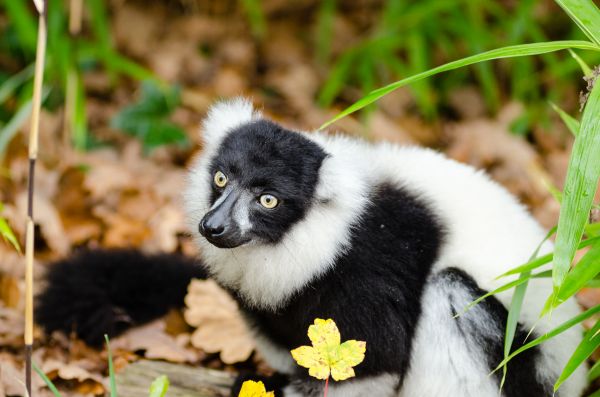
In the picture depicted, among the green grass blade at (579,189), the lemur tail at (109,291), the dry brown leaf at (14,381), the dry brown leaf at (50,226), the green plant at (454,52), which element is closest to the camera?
the green grass blade at (579,189)

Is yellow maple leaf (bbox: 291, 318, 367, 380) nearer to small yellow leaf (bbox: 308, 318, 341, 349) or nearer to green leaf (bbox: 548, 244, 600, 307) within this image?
small yellow leaf (bbox: 308, 318, 341, 349)

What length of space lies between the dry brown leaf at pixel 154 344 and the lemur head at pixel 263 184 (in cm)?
111

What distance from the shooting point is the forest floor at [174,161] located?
170 inches

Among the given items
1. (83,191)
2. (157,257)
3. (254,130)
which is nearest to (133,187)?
(83,191)

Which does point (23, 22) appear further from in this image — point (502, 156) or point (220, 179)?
point (502, 156)

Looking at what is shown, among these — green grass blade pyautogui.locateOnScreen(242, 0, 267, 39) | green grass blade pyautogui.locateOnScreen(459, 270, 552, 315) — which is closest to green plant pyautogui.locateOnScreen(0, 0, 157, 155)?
green grass blade pyautogui.locateOnScreen(242, 0, 267, 39)

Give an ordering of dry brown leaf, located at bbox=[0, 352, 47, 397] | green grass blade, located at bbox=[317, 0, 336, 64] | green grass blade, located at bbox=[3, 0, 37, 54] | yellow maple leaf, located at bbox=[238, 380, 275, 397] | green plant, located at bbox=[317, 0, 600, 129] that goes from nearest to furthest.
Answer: yellow maple leaf, located at bbox=[238, 380, 275, 397] < dry brown leaf, located at bbox=[0, 352, 47, 397] < green grass blade, located at bbox=[3, 0, 37, 54] < green plant, located at bbox=[317, 0, 600, 129] < green grass blade, located at bbox=[317, 0, 336, 64]

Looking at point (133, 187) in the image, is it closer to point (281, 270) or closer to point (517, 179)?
point (281, 270)

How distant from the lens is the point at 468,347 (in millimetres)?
3381

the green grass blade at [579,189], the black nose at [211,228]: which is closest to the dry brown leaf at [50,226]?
the black nose at [211,228]

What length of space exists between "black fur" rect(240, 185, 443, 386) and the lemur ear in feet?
2.47

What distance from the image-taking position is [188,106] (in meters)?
7.27

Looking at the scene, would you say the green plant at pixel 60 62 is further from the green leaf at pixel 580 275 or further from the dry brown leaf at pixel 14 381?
the green leaf at pixel 580 275

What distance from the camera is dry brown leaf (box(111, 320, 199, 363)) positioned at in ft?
13.9
